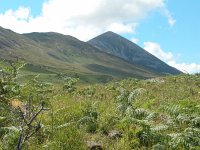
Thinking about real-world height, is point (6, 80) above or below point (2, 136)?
above

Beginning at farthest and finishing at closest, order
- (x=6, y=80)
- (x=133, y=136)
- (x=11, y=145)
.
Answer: (x=6, y=80), (x=133, y=136), (x=11, y=145)

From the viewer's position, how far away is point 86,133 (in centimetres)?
1011

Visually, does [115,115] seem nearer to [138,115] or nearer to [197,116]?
[138,115]

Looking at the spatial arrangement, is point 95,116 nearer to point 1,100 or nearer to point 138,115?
point 138,115

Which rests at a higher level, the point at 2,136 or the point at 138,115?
the point at 138,115

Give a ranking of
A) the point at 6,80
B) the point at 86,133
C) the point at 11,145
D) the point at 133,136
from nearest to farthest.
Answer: the point at 11,145
the point at 133,136
the point at 86,133
the point at 6,80

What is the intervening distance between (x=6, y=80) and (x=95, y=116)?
2586 millimetres

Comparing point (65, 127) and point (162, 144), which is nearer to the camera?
point (162, 144)

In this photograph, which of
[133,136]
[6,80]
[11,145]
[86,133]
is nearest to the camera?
[11,145]

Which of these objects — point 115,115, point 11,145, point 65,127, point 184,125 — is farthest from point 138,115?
point 11,145

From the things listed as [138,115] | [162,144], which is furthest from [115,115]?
[162,144]

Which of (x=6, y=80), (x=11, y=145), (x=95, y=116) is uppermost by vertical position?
(x=6, y=80)

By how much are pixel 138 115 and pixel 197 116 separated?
155cm

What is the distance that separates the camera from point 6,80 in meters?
10.9
